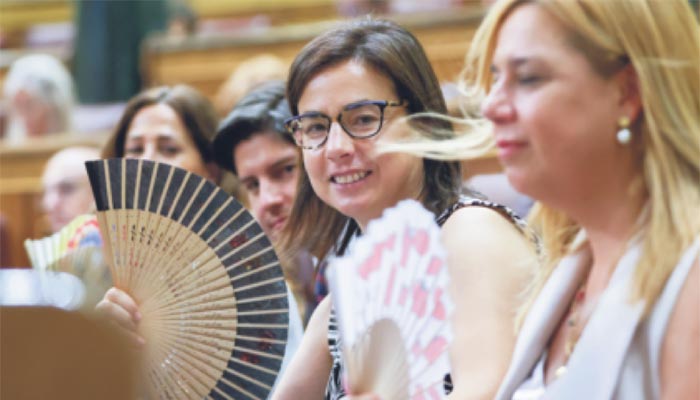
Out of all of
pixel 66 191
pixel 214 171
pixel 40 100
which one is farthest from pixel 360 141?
pixel 40 100

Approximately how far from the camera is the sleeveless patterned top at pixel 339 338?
Result: 1.54 metres

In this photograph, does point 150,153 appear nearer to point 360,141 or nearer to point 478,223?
point 360,141

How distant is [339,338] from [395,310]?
1.44 ft

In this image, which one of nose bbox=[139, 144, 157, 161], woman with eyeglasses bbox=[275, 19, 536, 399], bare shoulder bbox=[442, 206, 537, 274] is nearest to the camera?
bare shoulder bbox=[442, 206, 537, 274]

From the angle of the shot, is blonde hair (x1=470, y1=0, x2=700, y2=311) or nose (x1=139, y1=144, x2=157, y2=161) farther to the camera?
nose (x1=139, y1=144, x2=157, y2=161)

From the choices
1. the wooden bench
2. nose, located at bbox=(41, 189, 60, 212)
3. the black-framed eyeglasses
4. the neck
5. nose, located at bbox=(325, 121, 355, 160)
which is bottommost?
the neck

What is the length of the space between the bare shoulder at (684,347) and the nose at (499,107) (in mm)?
226

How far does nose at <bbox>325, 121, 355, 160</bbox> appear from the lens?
5.41ft

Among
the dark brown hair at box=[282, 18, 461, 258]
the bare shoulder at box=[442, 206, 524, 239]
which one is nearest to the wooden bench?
the dark brown hair at box=[282, 18, 461, 258]

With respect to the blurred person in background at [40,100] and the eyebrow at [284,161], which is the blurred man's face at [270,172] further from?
the blurred person in background at [40,100]

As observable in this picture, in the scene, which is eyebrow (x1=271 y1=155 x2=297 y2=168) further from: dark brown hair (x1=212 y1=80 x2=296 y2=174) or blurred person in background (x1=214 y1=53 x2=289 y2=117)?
blurred person in background (x1=214 y1=53 x2=289 y2=117)

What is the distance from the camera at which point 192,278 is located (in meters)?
1.67

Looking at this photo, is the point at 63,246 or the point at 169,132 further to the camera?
the point at 169,132

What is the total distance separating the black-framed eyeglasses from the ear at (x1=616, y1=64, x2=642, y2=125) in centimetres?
55
